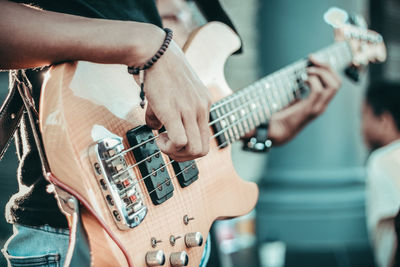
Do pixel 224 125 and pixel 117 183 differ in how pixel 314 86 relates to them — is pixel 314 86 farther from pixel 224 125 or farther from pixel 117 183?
pixel 117 183

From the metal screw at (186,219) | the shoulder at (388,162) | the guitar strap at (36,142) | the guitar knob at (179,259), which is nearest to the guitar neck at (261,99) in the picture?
the metal screw at (186,219)

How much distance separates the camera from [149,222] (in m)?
0.90

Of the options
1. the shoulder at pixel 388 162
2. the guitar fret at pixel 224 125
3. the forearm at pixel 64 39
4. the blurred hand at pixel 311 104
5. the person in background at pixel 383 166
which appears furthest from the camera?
the shoulder at pixel 388 162

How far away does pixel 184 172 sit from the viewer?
104 centimetres

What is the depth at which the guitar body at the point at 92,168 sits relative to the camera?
775mm

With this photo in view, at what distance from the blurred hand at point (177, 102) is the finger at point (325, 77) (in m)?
1.06

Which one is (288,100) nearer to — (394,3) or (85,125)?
(85,125)

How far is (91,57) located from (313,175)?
2.79 meters

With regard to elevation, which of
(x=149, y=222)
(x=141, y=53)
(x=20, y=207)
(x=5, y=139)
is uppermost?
(x=141, y=53)

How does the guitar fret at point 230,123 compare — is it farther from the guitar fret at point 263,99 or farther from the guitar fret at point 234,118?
the guitar fret at point 263,99

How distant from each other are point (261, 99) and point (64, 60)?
2.79 feet

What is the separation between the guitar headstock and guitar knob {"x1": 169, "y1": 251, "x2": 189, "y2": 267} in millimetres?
1578

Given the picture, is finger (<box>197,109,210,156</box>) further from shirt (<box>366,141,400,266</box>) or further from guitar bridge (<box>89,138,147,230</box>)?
shirt (<box>366,141,400,266</box>)

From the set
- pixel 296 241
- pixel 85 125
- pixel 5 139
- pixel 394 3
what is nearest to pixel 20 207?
pixel 5 139
